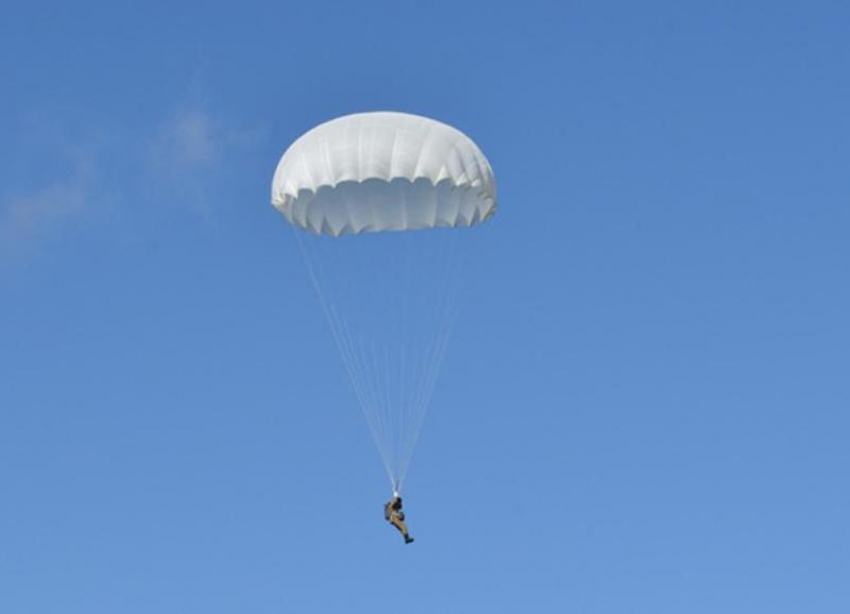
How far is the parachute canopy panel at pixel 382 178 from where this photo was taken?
6756 centimetres

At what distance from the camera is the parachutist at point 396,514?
67.9 metres

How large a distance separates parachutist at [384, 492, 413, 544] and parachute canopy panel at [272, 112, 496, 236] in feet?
24.1

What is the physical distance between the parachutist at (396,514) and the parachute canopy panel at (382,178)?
7350mm

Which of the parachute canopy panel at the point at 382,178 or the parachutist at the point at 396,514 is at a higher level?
the parachute canopy panel at the point at 382,178

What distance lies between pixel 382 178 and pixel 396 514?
8.61m

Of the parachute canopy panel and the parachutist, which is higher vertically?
the parachute canopy panel

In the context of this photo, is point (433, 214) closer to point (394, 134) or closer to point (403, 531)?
point (394, 134)

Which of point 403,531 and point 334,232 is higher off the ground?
point 334,232

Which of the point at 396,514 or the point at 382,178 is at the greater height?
the point at 382,178

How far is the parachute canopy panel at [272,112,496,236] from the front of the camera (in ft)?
222

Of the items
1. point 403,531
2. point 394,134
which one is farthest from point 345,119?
point 403,531

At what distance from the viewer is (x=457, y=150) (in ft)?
223

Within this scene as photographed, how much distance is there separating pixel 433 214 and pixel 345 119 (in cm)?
355

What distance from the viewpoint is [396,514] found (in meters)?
68.1
